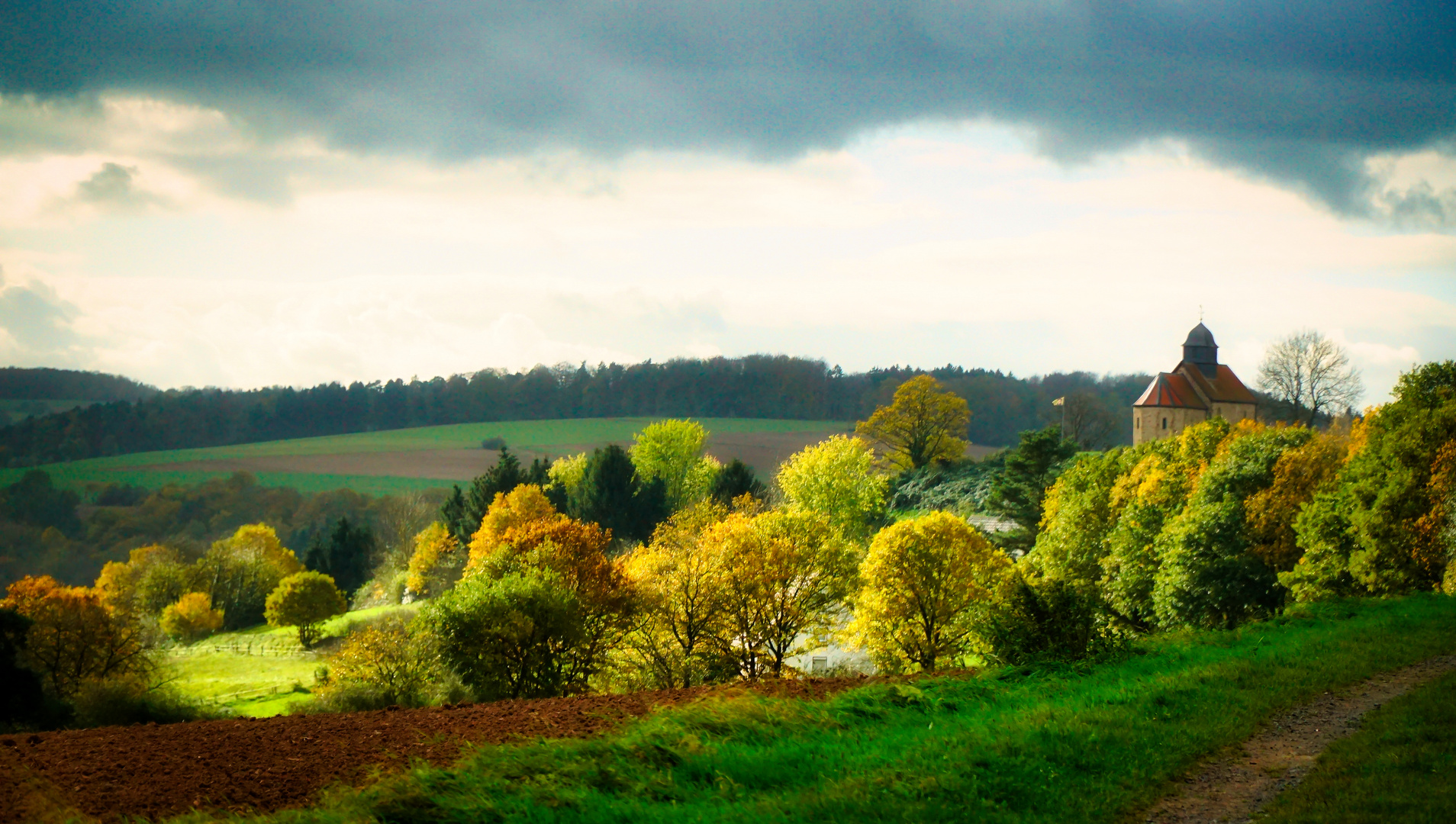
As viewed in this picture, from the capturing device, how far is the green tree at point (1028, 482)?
52.6 metres

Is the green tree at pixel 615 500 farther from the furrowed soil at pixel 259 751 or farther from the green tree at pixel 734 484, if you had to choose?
the furrowed soil at pixel 259 751

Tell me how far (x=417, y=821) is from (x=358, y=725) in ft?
16.8

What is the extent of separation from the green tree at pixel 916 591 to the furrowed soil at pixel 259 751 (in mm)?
20200

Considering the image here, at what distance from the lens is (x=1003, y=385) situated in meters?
121

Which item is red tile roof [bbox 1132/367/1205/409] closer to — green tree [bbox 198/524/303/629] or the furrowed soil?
green tree [bbox 198/524/303/629]

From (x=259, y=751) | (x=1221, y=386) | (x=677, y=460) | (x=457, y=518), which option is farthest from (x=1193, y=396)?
(x=259, y=751)

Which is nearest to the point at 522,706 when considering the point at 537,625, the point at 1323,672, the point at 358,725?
the point at 358,725

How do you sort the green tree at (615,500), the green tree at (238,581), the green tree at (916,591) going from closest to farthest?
1. the green tree at (916,591)
2. the green tree at (615,500)
3. the green tree at (238,581)

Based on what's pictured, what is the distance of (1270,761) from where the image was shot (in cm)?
871

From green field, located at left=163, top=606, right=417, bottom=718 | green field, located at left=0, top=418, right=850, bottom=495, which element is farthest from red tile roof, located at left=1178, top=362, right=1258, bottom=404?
green field, located at left=163, top=606, right=417, bottom=718

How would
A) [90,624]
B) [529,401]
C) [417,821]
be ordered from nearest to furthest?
[417,821] → [90,624] → [529,401]

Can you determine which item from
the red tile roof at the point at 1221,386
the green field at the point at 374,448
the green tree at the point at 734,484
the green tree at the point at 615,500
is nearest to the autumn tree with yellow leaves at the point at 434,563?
the green tree at the point at 615,500

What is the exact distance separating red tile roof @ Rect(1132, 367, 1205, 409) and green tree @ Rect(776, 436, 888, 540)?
954 inches

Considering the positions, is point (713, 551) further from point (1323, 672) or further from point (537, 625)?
point (1323, 672)
